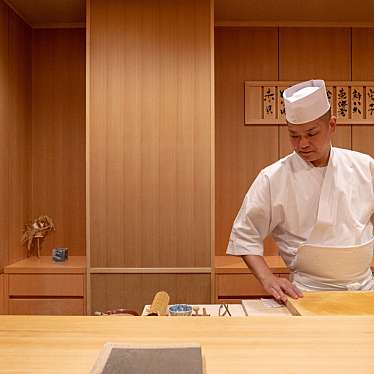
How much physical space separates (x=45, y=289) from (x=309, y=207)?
7.11ft

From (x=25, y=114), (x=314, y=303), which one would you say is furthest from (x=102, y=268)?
(x=314, y=303)

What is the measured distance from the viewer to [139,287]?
3514mm

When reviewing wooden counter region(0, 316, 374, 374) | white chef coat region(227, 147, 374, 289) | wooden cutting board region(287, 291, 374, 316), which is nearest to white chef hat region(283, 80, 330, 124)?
white chef coat region(227, 147, 374, 289)

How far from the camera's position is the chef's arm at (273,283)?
1.72 metres

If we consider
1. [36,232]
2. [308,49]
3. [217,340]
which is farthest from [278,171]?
[36,232]

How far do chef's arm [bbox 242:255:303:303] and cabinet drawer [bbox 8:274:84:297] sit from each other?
1.80 metres

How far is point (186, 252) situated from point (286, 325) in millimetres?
2546

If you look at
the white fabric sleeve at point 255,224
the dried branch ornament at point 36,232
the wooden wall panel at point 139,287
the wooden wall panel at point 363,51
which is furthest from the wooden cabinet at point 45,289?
the wooden wall panel at point 363,51

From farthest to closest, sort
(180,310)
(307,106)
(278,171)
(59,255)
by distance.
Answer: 1. (59,255)
2. (278,171)
3. (307,106)
4. (180,310)

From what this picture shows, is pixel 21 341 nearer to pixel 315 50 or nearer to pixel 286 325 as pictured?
pixel 286 325

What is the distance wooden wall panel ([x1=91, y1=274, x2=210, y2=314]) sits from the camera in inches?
138

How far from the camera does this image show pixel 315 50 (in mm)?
4121

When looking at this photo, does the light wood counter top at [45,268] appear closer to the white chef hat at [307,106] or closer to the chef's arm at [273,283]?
the chef's arm at [273,283]

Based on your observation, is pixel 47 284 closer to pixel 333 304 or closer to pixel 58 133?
pixel 58 133
